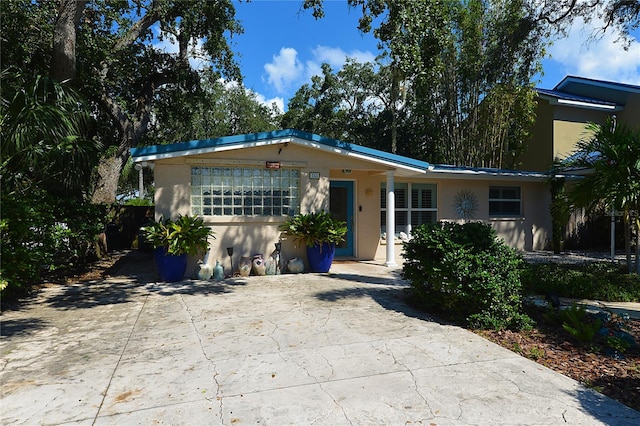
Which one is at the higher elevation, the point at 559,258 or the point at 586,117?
the point at 586,117

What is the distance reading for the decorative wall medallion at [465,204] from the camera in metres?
12.3

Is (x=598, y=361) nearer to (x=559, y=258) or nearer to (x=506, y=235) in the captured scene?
(x=559, y=258)

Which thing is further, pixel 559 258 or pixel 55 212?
pixel 559 258

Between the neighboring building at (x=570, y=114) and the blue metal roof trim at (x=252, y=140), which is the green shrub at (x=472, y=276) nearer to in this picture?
the blue metal roof trim at (x=252, y=140)

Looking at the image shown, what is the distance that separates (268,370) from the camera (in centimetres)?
364

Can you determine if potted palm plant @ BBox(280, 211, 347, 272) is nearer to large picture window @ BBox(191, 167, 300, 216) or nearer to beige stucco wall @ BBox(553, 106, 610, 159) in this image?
large picture window @ BBox(191, 167, 300, 216)

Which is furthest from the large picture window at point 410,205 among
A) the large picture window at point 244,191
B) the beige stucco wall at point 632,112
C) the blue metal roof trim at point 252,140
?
the beige stucco wall at point 632,112

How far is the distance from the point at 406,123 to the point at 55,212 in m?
21.7

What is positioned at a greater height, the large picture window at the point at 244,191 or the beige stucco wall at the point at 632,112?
the beige stucco wall at the point at 632,112

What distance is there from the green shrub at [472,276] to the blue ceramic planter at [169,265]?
4738mm

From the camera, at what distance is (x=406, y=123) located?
25.6 metres

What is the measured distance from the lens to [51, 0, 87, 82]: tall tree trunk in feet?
27.9

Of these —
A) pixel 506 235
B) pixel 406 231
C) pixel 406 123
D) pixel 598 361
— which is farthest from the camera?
pixel 406 123

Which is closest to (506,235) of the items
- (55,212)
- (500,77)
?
(500,77)
